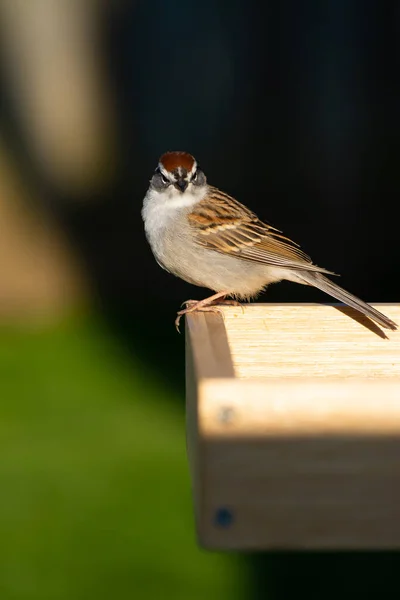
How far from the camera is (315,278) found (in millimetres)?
3582

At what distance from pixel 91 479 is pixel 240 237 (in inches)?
84.3

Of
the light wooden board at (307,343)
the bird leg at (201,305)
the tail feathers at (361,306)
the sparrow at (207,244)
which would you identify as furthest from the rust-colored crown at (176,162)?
the light wooden board at (307,343)

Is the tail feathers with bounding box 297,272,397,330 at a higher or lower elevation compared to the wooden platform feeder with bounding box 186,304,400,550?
lower

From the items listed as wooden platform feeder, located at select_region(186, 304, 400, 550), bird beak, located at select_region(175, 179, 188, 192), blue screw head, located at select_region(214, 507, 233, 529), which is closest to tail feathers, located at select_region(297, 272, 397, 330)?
bird beak, located at select_region(175, 179, 188, 192)

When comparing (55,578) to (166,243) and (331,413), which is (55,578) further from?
(331,413)

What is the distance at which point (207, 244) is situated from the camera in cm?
377

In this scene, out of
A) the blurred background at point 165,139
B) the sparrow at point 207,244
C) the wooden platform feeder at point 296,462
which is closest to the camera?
the wooden platform feeder at point 296,462

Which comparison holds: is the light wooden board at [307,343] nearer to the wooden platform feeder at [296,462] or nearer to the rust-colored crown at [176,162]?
the wooden platform feeder at [296,462]

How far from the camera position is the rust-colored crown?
369 cm

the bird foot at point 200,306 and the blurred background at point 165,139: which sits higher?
the bird foot at point 200,306

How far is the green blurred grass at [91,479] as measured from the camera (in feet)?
15.2

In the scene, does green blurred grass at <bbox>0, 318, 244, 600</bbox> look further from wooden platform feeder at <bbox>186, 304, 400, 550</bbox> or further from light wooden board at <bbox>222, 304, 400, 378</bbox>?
wooden platform feeder at <bbox>186, 304, 400, 550</bbox>

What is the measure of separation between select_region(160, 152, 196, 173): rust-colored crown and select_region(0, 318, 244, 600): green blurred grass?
69.5 inches

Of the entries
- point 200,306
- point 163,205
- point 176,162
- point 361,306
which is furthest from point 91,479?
point 361,306
